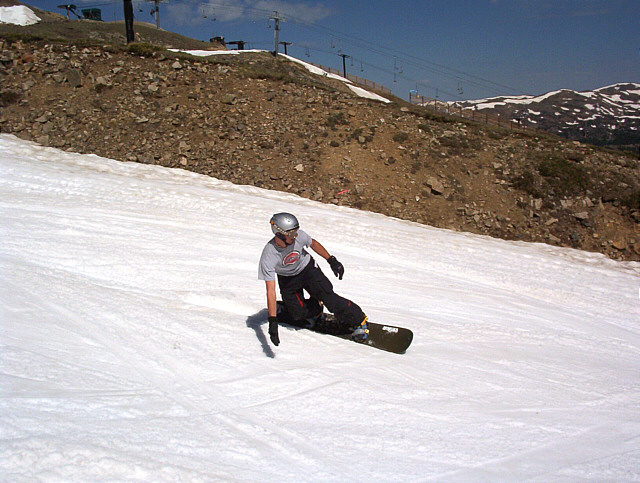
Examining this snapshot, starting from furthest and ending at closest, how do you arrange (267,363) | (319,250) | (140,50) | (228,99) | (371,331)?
(140,50) → (228,99) → (371,331) → (319,250) → (267,363)

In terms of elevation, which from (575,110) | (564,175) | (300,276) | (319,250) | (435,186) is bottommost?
(300,276)

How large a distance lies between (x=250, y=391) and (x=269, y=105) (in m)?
18.3

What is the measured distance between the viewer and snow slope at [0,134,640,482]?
4086 millimetres

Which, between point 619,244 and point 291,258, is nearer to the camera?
point 291,258

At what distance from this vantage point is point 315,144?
19.7 m

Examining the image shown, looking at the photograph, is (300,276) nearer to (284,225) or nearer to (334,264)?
(334,264)

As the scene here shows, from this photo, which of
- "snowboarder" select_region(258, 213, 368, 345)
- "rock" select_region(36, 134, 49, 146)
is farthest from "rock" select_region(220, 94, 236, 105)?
Answer: "snowboarder" select_region(258, 213, 368, 345)

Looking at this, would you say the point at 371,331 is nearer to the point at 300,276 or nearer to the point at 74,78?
the point at 300,276

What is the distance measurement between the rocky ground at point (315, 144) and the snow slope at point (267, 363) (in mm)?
5036

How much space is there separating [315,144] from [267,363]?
14.8 m

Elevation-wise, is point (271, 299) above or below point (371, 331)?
above

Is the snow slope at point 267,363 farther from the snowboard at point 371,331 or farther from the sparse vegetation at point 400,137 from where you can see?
the sparse vegetation at point 400,137

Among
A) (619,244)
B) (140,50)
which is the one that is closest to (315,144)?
(140,50)

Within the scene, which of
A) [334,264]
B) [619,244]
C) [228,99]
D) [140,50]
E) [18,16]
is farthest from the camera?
[18,16]
